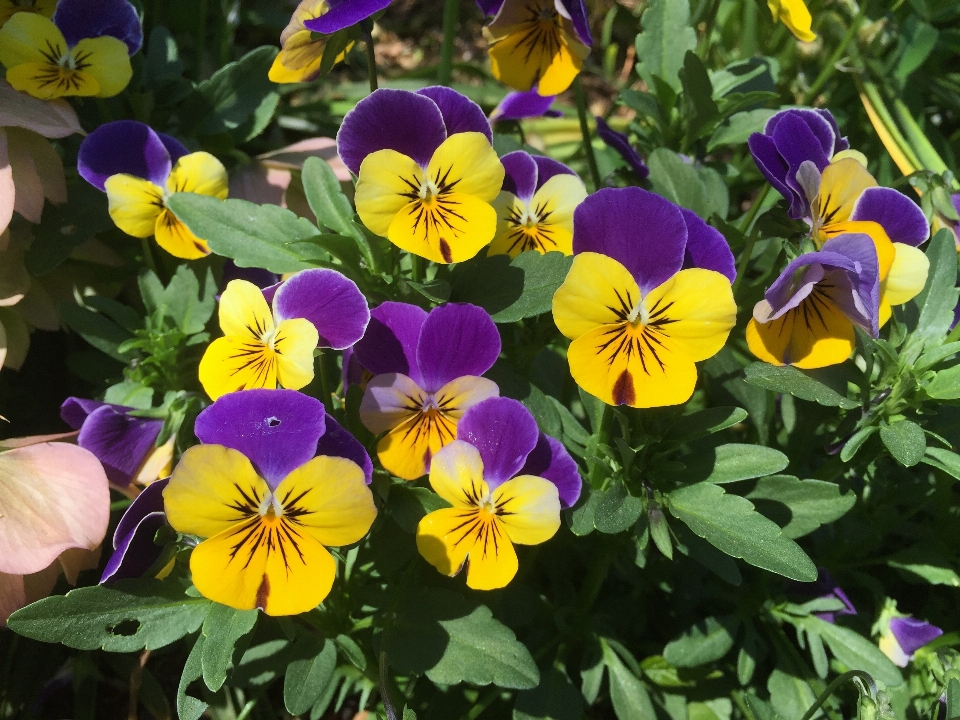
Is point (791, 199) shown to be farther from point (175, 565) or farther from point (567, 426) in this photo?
point (175, 565)

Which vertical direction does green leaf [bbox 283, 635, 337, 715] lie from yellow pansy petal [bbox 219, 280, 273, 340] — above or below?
below

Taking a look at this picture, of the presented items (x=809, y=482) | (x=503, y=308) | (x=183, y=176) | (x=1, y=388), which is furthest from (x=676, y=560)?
(x=1, y=388)

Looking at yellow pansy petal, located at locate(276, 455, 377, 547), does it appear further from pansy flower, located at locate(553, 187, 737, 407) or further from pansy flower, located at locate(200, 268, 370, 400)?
pansy flower, located at locate(553, 187, 737, 407)

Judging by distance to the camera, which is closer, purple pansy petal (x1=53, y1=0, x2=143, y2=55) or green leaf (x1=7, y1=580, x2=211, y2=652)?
green leaf (x1=7, y1=580, x2=211, y2=652)

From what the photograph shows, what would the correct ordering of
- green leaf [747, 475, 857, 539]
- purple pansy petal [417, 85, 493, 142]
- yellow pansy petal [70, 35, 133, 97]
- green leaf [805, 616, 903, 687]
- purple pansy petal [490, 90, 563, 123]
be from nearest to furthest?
1. purple pansy petal [417, 85, 493, 142]
2. green leaf [747, 475, 857, 539]
3. green leaf [805, 616, 903, 687]
4. yellow pansy petal [70, 35, 133, 97]
5. purple pansy petal [490, 90, 563, 123]

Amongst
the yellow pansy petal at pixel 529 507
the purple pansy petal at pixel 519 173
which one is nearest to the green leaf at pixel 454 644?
the yellow pansy petal at pixel 529 507

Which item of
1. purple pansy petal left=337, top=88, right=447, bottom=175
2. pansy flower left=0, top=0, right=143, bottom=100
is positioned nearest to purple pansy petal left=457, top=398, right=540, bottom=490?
purple pansy petal left=337, top=88, right=447, bottom=175

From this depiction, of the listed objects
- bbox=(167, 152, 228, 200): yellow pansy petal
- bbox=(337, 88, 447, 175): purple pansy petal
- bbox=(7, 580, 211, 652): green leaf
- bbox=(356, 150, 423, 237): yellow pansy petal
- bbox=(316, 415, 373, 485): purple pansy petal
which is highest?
bbox=(337, 88, 447, 175): purple pansy petal

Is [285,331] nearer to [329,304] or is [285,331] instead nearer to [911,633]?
[329,304]
